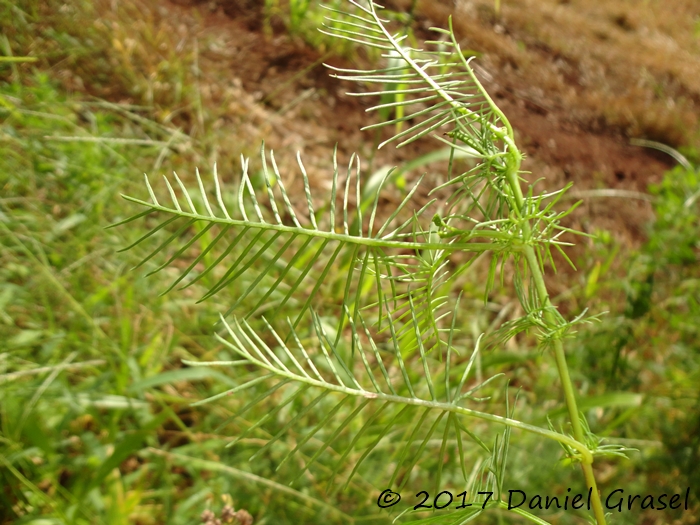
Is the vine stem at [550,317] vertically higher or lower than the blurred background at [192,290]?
higher

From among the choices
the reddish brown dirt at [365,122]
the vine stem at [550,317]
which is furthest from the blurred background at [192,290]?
the vine stem at [550,317]

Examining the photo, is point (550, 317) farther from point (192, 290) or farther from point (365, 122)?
point (365, 122)

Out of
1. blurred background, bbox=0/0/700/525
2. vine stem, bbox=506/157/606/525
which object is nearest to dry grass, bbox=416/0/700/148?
blurred background, bbox=0/0/700/525

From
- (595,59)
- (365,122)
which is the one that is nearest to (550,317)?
(365,122)

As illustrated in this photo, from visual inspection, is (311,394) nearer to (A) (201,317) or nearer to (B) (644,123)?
(A) (201,317)

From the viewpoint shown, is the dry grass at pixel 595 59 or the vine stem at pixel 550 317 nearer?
the vine stem at pixel 550 317

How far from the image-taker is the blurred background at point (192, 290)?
71 centimetres

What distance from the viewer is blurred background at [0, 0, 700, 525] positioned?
709 millimetres

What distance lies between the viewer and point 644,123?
7.38ft

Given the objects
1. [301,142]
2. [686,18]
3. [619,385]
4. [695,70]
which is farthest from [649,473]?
[686,18]

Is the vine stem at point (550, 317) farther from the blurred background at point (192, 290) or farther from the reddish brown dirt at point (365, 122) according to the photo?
the reddish brown dirt at point (365, 122)

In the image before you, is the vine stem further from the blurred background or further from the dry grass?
the dry grass

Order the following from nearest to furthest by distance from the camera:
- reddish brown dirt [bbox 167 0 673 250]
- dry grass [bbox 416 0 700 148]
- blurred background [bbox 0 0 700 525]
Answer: blurred background [bbox 0 0 700 525], reddish brown dirt [bbox 167 0 673 250], dry grass [bbox 416 0 700 148]

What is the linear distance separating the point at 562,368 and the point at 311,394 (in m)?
0.69
